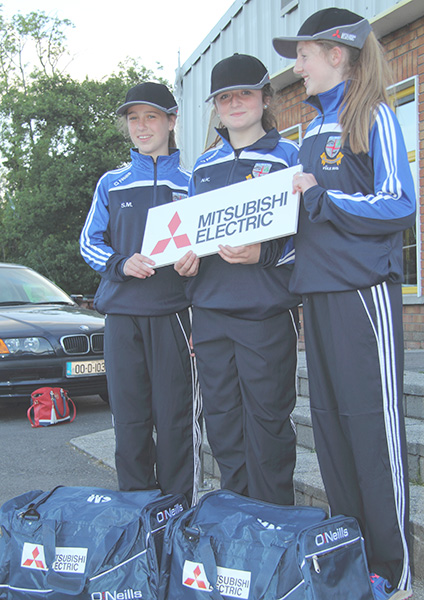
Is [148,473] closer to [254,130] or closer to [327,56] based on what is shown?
[254,130]

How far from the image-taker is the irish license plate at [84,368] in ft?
20.6

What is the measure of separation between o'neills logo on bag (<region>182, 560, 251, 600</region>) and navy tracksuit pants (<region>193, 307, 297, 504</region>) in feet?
1.65

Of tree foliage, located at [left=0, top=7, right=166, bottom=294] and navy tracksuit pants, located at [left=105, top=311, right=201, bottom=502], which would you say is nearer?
navy tracksuit pants, located at [left=105, top=311, right=201, bottom=502]

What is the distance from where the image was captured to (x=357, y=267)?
7.27ft

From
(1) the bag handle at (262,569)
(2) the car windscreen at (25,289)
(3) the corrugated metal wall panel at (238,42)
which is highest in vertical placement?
(3) the corrugated metal wall panel at (238,42)

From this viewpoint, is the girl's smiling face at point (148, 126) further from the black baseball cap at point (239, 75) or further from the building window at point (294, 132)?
the building window at point (294, 132)

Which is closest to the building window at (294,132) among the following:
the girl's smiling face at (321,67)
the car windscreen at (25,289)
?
the car windscreen at (25,289)

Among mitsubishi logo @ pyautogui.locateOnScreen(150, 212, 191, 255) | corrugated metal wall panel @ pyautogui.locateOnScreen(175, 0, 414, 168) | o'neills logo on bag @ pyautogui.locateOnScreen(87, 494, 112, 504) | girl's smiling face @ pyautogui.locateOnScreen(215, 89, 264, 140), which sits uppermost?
corrugated metal wall panel @ pyautogui.locateOnScreen(175, 0, 414, 168)

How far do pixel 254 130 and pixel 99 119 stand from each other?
23268mm

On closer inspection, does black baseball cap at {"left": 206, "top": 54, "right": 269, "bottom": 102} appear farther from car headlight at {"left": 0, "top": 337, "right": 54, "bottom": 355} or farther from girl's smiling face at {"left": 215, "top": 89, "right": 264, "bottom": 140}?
car headlight at {"left": 0, "top": 337, "right": 54, "bottom": 355}

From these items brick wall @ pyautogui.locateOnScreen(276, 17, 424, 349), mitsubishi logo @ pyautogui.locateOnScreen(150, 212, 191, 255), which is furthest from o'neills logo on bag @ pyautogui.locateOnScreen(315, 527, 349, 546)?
brick wall @ pyautogui.locateOnScreen(276, 17, 424, 349)

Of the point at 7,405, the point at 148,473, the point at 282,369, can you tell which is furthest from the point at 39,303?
the point at 282,369

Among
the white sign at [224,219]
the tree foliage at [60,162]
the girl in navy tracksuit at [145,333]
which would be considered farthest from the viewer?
the tree foliage at [60,162]

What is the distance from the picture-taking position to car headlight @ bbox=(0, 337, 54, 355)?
616 cm
